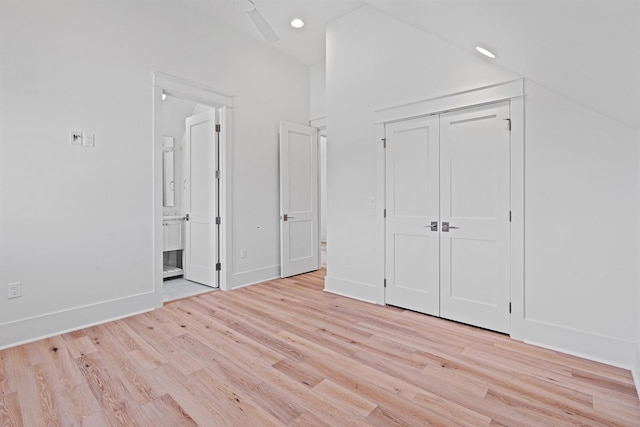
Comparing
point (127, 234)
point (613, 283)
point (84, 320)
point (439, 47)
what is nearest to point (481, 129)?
point (439, 47)

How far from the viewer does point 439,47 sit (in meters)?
3.00

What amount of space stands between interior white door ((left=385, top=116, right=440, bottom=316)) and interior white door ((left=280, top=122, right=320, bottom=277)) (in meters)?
1.64

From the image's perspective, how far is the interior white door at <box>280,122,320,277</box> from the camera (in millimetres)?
4543

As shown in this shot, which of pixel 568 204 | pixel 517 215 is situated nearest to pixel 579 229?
pixel 568 204

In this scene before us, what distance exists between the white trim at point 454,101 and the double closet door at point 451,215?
0.21 ft

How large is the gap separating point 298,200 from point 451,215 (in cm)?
234

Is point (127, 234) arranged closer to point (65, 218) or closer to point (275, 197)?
point (65, 218)

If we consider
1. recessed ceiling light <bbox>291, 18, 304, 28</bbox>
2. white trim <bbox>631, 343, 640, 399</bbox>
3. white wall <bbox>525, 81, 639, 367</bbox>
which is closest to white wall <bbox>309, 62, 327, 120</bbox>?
recessed ceiling light <bbox>291, 18, 304, 28</bbox>

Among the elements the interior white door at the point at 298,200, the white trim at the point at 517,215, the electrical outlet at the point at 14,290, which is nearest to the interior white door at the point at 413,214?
the white trim at the point at 517,215

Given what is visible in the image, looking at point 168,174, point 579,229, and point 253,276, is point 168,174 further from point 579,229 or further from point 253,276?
point 579,229

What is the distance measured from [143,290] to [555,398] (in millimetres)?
3470

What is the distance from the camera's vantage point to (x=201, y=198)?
4344 millimetres

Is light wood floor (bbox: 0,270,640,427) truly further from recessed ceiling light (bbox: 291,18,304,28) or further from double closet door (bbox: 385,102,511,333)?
recessed ceiling light (bbox: 291,18,304,28)

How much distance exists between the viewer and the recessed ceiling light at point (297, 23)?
3.84m
